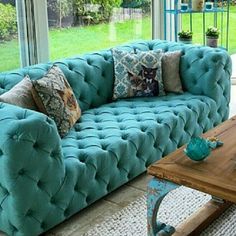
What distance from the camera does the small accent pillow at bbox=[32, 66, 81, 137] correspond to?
8.75ft

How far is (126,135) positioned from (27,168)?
756 mm

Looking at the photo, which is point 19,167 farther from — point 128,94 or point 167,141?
point 128,94

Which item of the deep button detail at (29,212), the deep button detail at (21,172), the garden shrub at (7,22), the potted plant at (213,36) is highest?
the garden shrub at (7,22)

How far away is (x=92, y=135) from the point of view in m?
2.74

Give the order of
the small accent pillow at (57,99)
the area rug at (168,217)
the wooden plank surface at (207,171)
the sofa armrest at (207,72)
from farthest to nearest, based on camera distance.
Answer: the sofa armrest at (207,72)
the small accent pillow at (57,99)
the area rug at (168,217)
the wooden plank surface at (207,171)

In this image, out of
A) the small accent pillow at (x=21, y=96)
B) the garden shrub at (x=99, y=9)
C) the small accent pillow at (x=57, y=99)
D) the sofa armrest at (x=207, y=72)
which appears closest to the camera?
the small accent pillow at (x=21, y=96)

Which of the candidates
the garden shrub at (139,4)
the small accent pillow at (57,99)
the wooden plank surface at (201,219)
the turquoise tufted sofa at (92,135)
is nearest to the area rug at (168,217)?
the wooden plank surface at (201,219)

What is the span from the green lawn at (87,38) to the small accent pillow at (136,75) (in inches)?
18.1

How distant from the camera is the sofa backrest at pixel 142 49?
10.5 ft

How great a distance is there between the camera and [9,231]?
2330 millimetres

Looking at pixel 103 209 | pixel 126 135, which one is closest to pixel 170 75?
pixel 126 135

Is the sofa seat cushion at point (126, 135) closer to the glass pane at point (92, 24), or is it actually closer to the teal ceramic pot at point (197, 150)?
the teal ceramic pot at point (197, 150)

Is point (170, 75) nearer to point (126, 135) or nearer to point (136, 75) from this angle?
point (136, 75)

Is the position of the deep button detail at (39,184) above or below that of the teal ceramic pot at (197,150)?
below
